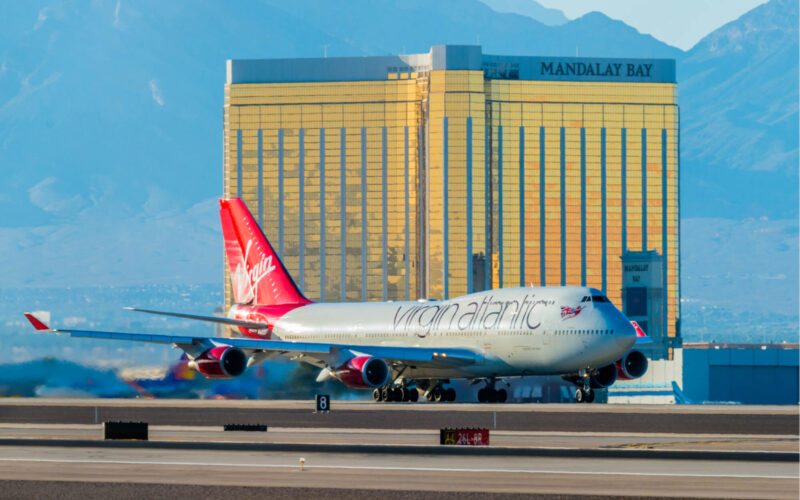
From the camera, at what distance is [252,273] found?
94.1 meters

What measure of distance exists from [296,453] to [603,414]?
28.5 meters

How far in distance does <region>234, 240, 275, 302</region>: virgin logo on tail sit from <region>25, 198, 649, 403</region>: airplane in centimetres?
1113

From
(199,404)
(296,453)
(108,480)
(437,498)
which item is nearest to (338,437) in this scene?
(296,453)

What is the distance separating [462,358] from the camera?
72.3 metres

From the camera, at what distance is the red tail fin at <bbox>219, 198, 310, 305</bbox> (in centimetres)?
9231

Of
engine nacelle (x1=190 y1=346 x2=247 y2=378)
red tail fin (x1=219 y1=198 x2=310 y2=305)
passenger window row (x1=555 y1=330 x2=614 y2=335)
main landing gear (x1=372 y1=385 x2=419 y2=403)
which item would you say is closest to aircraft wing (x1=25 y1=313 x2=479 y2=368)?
engine nacelle (x1=190 y1=346 x2=247 y2=378)

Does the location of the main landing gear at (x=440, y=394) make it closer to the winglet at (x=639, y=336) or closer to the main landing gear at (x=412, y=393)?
the main landing gear at (x=412, y=393)

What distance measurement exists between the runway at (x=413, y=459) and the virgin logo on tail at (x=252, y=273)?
27.6 metres

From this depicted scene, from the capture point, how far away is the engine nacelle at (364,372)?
7050cm

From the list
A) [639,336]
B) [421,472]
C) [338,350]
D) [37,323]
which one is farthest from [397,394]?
[421,472]

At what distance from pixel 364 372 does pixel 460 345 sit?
21.1ft

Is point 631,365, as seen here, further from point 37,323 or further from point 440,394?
point 37,323

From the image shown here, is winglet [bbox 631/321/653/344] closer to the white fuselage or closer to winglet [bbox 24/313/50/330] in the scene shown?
the white fuselage

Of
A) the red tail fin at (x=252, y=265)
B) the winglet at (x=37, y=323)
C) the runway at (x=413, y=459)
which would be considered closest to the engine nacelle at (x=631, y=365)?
the runway at (x=413, y=459)
